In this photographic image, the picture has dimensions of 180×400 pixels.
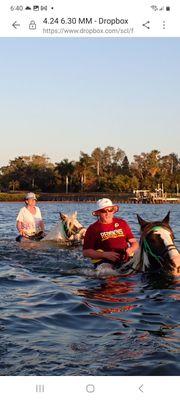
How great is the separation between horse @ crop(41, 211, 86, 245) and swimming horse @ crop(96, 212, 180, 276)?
241 inches

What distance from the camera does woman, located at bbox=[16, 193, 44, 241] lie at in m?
16.0

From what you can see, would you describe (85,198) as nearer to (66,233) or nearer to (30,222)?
(30,222)

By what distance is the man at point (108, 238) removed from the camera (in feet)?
33.0

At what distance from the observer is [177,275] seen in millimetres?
8609

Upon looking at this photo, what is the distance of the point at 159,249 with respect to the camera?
8648 millimetres

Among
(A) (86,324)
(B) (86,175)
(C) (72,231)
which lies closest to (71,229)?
(C) (72,231)

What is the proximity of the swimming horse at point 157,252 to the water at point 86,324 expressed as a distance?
24 centimetres

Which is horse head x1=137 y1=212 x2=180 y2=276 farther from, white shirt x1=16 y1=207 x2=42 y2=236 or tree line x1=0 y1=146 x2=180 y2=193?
tree line x1=0 y1=146 x2=180 y2=193

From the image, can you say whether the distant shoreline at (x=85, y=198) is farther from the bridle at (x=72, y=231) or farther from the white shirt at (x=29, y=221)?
the bridle at (x=72, y=231)

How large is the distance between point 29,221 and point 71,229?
57.2 inches
